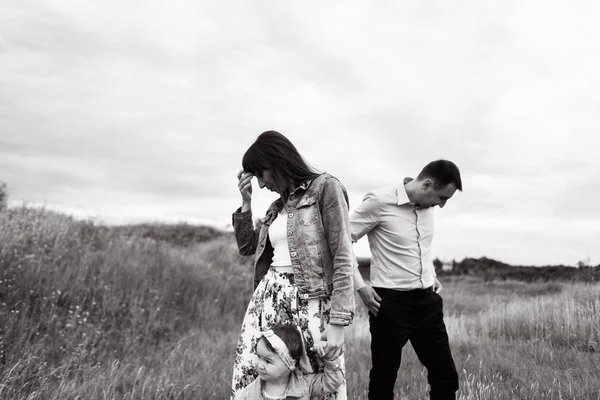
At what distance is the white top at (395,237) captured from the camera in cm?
413

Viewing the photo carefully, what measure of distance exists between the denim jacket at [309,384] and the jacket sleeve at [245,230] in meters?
0.92

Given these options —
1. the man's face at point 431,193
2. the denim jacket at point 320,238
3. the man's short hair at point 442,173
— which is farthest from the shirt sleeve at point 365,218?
the denim jacket at point 320,238

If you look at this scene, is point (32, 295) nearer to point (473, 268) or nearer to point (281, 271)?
point (281, 271)

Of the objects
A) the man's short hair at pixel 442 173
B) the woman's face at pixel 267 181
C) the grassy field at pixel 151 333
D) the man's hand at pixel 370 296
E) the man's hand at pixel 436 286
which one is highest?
the man's short hair at pixel 442 173

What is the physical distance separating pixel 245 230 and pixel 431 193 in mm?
1737

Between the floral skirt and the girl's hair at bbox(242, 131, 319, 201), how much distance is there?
1.92 ft

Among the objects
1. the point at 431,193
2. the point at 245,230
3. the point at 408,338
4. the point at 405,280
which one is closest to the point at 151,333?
the point at 408,338

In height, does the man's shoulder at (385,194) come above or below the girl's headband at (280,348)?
above

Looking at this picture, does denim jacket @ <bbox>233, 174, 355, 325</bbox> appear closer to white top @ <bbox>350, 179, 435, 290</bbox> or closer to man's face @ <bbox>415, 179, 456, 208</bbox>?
white top @ <bbox>350, 179, 435, 290</bbox>

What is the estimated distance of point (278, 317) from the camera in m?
3.02

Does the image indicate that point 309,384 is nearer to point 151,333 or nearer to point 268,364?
point 268,364

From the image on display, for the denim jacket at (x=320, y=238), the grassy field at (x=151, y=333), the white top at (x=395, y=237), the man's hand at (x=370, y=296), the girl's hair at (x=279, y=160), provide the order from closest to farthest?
the denim jacket at (x=320, y=238) → the girl's hair at (x=279, y=160) → the man's hand at (x=370, y=296) → the white top at (x=395, y=237) → the grassy field at (x=151, y=333)

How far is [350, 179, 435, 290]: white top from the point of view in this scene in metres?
4.13

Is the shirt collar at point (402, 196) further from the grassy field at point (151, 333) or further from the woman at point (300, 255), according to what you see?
the grassy field at point (151, 333)
